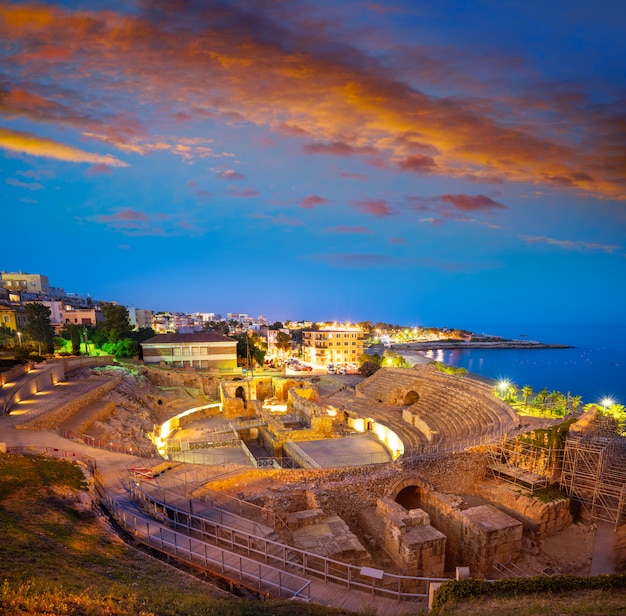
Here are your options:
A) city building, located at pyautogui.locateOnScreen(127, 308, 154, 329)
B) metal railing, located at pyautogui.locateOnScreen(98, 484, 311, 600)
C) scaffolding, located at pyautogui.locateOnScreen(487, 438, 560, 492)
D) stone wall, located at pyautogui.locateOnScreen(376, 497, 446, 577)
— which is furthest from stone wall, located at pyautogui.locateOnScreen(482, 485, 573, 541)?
city building, located at pyautogui.locateOnScreen(127, 308, 154, 329)

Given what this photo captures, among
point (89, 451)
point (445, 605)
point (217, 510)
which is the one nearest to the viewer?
point (445, 605)

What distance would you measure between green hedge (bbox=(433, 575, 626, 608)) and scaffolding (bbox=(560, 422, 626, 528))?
877cm

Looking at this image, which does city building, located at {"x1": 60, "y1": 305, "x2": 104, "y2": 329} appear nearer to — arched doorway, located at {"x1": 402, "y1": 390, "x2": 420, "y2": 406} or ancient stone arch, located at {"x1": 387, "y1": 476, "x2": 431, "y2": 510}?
arched doorway, located at {"x1": 402, "y1": 390, "x2": 420, "y2": 406}

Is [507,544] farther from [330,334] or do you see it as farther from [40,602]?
[330,334]

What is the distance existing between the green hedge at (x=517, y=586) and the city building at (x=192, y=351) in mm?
40879

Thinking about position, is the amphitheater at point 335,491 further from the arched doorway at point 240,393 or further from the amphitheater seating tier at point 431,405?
the arched doorway at point 240,393

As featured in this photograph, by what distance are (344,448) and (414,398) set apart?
1192cm

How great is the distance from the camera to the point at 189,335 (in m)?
49.2

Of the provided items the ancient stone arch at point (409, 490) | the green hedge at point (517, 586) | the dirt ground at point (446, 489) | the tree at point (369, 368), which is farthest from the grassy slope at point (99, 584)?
the tree at point (369, 368)

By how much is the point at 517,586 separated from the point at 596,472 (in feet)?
37.3

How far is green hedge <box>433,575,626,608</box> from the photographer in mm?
8484

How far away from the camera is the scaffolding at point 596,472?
53.4 feet

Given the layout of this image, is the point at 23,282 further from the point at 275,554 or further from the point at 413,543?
the point at 413,543

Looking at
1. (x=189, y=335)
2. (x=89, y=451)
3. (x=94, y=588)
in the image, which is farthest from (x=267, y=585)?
(x=189, y=335)
